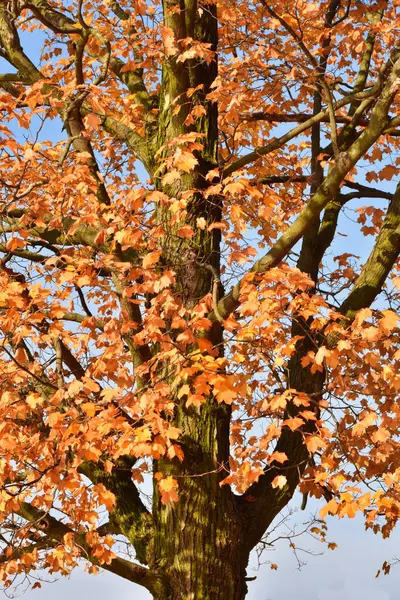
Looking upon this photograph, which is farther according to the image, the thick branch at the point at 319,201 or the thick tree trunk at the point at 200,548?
the thick tree trunk at the point at 200,548

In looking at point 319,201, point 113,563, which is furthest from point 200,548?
point 319,201

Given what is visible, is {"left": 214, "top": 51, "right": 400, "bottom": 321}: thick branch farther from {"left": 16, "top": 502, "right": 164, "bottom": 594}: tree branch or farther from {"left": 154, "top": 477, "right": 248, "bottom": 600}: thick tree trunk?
{"left": 16, "top": 502, "right": 164, "bottom": 594}: tree branch

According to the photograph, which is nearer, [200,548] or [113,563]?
[200,548]

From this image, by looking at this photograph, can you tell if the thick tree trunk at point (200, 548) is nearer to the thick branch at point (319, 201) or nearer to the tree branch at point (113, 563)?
the tree branch at point (113, 563)

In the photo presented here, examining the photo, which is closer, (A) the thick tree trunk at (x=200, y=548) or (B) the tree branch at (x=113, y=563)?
(A) the thick tree trunk at (x=200, y=548)

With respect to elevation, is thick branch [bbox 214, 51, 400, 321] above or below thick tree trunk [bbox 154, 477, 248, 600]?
above

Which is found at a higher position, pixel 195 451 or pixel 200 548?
pixel 195 451

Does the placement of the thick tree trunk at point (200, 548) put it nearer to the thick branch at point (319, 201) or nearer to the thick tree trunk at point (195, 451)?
the thick tree trunk at point (195, 451)

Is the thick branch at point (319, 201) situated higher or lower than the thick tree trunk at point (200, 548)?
higher

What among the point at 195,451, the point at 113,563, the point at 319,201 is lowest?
the point at 113,563

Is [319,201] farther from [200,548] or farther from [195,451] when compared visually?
[200,548]

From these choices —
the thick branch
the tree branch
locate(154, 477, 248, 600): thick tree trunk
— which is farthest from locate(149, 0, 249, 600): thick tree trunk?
the thick branch

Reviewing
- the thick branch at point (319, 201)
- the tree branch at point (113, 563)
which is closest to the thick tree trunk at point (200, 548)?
the tree branch at point (113, 563)

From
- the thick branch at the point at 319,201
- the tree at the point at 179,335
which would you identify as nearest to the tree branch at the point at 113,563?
the tree at the point at 179,335
